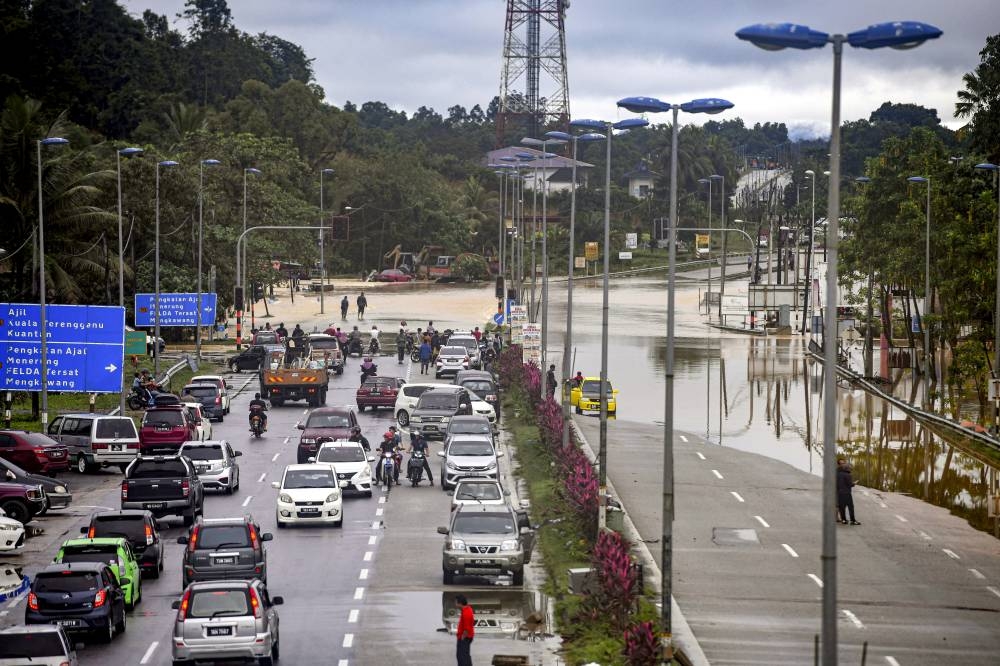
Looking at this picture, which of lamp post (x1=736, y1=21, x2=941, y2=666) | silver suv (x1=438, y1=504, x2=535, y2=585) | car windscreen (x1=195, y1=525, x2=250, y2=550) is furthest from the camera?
silver suv (x1=438, y1=504, x2=535, y2=585)

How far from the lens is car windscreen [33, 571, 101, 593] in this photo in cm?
2577

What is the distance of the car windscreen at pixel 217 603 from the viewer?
23656mm

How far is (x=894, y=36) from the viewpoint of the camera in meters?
17.2

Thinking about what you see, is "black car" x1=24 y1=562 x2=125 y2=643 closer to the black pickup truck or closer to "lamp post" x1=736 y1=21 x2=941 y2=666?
the black pickup truck

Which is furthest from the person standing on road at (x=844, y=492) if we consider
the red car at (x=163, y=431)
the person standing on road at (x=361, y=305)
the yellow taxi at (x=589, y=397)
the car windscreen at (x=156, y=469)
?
the person standing on road at (x=361, y=305)

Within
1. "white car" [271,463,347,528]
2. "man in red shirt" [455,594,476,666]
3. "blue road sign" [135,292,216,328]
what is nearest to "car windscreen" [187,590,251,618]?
"man in red shirt" [455,594,476,666]

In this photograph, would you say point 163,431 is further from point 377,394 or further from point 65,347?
point 377,394

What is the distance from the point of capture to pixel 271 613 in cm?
2491

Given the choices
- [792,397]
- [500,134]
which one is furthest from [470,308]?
[500,134]

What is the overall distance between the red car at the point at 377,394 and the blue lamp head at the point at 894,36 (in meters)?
45.3

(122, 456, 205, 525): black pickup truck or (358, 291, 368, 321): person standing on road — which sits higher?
(358, 291, 368, 321): person standing on road

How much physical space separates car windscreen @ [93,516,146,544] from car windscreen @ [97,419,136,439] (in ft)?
52.6

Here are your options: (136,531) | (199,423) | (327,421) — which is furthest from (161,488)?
(199,423)

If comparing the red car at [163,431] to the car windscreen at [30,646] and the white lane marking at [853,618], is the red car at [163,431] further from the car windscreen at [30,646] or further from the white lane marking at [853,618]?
the car windscreen at [30,646]
